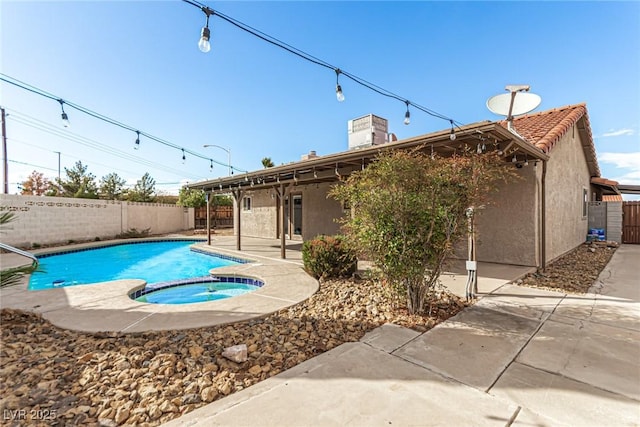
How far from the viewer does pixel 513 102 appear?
627 cm

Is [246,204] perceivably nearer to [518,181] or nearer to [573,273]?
[518,181]

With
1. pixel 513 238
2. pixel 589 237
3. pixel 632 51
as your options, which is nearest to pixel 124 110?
pixel 513 238

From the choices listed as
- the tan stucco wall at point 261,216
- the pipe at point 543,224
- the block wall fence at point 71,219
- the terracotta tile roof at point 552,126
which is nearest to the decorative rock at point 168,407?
the pipe at point 543,224

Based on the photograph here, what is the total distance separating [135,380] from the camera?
251cm

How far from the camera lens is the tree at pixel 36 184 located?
2856cm

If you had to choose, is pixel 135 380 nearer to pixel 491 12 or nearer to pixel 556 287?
pixel 556 287

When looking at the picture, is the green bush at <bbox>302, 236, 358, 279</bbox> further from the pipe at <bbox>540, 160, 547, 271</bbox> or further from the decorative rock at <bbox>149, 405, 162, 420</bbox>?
the pipe at <bbox>540, 160, 547, 271</bbox>

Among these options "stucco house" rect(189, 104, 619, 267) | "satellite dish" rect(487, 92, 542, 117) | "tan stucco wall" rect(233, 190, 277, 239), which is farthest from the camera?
"tan stucco wall" rect(233, 190, 277, 239)

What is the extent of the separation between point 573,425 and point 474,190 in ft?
8.76

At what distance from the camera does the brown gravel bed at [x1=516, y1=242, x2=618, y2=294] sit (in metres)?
5.68

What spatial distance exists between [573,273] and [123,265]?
14.0m

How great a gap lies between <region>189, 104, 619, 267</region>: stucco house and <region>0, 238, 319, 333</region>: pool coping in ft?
7.12

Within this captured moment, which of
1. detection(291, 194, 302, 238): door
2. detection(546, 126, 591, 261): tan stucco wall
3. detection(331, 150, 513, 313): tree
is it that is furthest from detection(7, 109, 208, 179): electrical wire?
detection(546, 126, 591, 261): tan stucco wall

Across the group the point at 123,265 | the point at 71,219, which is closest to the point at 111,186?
the point at 71,219
